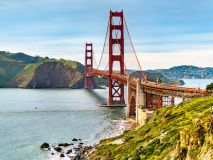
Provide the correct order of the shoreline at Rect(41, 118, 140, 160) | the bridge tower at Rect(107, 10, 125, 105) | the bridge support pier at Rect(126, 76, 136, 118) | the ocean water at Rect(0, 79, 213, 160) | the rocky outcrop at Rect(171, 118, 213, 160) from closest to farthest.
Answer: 1. the rocky outcrop at Rect(171, 118, 213, 160)
2. the shoreline at Rect(41, 118, 140, 160)
3. the ocean water at Rect(0, 79, 213, 160)
4. the bridge support pier at Rect(126, 76, 136, 118)
5. the bridge tower at Rect(107, 10, 125, 105)

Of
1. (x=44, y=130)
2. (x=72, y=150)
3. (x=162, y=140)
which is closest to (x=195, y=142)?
(x=162, y=140)

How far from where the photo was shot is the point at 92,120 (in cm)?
6481

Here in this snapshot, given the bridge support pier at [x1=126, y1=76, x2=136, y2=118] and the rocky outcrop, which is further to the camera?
the bridge support pier at [x1=126, y1=76, x2=136, y2=118]

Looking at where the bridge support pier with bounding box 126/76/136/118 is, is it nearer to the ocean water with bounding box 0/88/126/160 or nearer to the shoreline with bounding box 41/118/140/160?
the ocean water with bounding box 0/88/126/160

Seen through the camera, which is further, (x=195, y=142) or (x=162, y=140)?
(x=162, y=140)

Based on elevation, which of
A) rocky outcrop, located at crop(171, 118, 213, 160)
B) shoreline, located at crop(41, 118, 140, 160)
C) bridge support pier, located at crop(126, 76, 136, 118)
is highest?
rocky outcrop, located at crop(171, 118, 213, 160)

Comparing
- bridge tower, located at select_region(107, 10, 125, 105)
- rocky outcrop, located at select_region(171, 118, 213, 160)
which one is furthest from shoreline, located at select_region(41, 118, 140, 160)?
bridge tower, located at select_region(107, 10, 125, 105)

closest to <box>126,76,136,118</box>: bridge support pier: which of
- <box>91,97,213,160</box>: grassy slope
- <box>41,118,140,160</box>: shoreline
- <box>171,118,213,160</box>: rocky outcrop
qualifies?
<box>41,118,140,160</box>: shoreline

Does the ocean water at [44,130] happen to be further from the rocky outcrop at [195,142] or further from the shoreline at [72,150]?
the rocky outcrop at [195,142]

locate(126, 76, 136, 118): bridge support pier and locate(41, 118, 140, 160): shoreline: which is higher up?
locate(126, 76, 136, 118): bridge support pier

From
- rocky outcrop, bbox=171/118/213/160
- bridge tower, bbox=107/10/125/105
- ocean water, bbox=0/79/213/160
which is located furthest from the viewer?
bridge tower, bbox=107/10/125/105

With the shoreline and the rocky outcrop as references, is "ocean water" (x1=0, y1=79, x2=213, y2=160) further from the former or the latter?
the rocky outcrop

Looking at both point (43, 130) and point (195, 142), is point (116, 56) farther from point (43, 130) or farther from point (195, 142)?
point (195, 142)

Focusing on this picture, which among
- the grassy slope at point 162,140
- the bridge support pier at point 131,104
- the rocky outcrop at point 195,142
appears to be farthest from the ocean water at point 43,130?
the rocky outcrop at point 195,142
